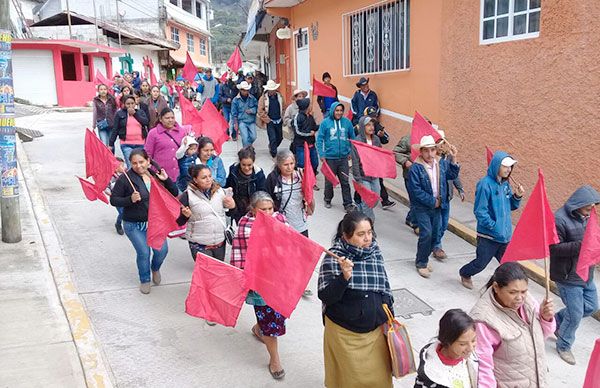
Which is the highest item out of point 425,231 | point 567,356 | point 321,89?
point 321,89

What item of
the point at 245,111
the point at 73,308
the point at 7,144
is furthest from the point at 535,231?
Answer: the point at 245,111

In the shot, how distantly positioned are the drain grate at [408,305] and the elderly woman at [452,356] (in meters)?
2.42

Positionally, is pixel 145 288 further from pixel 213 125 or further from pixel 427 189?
pixel 213 125

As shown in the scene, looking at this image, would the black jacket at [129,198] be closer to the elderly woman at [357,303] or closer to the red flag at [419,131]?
the elderly woman at [357,303]

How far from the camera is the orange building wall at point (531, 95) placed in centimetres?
645

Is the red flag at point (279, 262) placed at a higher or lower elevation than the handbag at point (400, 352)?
higher

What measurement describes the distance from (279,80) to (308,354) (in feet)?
55.4

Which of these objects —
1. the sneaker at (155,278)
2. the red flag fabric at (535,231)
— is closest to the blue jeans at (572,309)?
the red flag fabric at (535,231)

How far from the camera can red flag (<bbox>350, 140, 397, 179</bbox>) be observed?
7.40 meters

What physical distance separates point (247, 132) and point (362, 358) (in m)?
8.91

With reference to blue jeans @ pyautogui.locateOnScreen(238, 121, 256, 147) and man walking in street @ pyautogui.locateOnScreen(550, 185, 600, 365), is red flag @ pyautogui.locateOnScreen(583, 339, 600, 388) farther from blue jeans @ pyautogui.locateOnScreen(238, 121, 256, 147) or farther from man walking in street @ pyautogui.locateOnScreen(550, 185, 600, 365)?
blue jeans @ pyautogui.locateOnScreen(238, 121, 256, 147)

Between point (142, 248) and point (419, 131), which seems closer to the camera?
point (142, 248)

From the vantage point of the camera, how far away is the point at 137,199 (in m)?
5.54

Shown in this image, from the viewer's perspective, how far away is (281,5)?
16.7 metres
